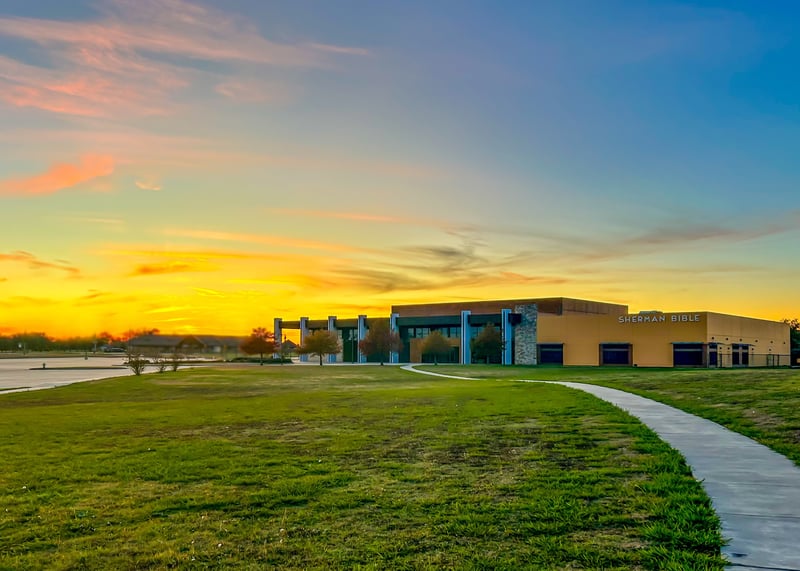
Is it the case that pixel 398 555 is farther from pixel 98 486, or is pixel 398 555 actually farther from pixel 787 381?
pixel 787 381

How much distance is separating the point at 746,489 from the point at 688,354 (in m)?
73.4

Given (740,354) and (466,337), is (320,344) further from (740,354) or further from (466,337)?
(740,354)

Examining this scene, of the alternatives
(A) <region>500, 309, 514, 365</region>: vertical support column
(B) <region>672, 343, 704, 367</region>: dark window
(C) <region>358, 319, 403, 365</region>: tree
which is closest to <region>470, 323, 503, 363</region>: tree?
(A) <region>500, 309, 514, 365</region>: vertical support column

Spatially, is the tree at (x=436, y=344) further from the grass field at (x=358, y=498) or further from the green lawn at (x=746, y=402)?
the grass field at (x=358, y=498)

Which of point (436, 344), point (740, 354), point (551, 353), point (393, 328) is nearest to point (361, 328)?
point (393, 328)

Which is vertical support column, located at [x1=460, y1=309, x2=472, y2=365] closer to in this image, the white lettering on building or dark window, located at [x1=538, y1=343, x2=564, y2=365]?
dark window, located at [x1=538, y1=343, x2=564, y2=365]

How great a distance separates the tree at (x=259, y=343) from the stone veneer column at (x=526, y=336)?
43063 millimetres

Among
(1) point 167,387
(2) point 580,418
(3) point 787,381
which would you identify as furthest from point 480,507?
(1) point 167,387

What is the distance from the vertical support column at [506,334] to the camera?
317 feet

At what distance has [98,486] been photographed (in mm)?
10711

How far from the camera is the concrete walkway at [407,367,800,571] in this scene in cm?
641

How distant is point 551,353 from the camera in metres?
90.2

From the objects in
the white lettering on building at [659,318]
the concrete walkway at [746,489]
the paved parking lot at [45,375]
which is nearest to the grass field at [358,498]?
the concrete walkway at [746,489]

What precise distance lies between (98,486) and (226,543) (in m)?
4.26
